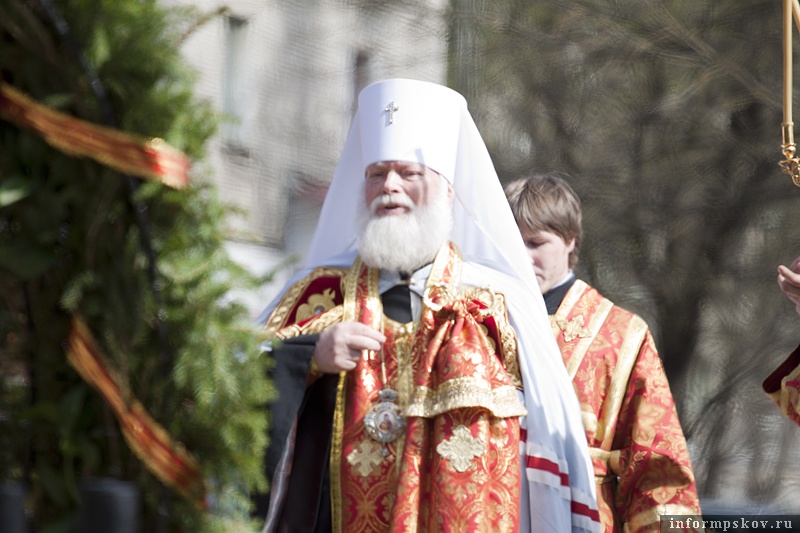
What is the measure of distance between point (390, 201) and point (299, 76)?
13.6ft

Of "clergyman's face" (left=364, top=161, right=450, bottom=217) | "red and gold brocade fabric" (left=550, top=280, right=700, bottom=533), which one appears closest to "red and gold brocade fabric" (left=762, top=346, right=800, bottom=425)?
"red and gold brocade fabric" (left=550, top=280, right=700, bottom=533)

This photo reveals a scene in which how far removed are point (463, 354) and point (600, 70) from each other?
14.2ft

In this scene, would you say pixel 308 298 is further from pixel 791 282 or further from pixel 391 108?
pixel 791 282

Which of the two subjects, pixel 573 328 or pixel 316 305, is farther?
pixel 573 328

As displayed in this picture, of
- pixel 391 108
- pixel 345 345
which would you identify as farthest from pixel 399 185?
pixel 345 345

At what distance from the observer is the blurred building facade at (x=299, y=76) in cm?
764

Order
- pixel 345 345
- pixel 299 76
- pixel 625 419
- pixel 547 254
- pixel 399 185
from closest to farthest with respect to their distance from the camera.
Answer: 1. pixel 345 345
2. pixel 399 185
3. pixel 625 419
4. pixel 547 254
5. pixel 299 76

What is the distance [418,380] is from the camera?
3.68 metres

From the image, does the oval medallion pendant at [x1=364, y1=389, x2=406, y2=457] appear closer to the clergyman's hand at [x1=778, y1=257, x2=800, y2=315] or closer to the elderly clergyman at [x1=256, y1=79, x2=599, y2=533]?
the elderly clergyman at [x1=256, y1=79, x2=599, y2=533]

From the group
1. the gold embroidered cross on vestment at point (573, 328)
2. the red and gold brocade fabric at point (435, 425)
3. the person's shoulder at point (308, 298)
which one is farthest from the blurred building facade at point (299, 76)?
the red and gold brocade fabric at point (435, 425)

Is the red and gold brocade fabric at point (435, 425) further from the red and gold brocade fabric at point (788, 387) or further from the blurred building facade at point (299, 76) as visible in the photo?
the blurred building facade at point (299, 76)

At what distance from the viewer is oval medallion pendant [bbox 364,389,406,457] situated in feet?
12.0

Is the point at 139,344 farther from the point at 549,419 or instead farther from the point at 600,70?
the point at 600,70

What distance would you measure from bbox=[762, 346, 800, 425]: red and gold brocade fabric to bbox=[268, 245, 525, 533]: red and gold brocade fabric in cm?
93
